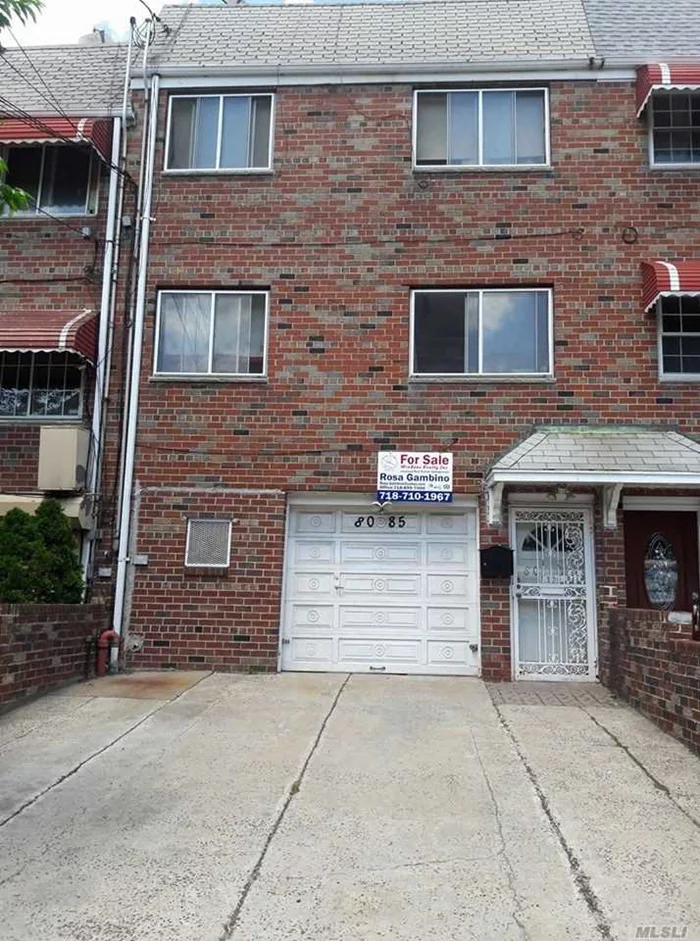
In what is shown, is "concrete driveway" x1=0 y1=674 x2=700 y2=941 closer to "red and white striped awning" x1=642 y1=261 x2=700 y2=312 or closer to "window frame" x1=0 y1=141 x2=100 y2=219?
"red and white striped awning" x1=642 y1=261 x2=700 y2=312

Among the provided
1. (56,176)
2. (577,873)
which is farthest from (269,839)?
(56,176)

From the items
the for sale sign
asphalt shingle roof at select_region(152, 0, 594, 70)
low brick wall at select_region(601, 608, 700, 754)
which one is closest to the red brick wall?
the for sale sign

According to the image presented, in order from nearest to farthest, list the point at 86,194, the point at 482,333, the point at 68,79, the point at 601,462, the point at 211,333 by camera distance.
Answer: the point at 601,462, the point at 482,333, the point at 211,333, the point at 86,194, the point at 68,79

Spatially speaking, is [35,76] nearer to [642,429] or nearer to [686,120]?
[686,120]

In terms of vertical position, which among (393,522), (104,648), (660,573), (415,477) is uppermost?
(415,477)

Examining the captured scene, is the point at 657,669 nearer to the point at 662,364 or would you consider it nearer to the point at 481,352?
the point at 662,364

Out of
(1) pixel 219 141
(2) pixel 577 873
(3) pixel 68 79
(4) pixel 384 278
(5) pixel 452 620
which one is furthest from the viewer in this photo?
(3) pixel 68 79

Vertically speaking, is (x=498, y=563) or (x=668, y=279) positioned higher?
(x=668, y=279)

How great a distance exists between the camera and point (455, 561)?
32.2 feet

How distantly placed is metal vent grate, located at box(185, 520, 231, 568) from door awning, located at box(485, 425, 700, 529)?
3275mm

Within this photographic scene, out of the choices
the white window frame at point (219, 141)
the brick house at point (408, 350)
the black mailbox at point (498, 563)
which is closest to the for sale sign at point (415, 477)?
the brick house at point (408, 350)

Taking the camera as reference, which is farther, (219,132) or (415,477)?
(219,132)

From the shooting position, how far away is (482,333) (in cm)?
1009

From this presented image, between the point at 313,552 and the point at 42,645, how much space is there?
11.2 ft
